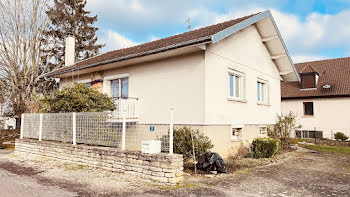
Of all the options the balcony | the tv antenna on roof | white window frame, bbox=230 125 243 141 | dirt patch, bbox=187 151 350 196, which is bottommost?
dirt patch, bbox=187 151 350 196

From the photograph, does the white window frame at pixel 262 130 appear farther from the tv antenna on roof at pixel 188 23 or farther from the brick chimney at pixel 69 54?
the brick chimney at pixel 69 54

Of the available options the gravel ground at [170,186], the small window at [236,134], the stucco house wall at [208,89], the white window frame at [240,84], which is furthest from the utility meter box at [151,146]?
the white window frame at [240,84]

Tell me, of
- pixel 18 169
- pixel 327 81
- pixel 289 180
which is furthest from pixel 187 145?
pixel 327 81

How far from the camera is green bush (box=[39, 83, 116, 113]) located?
9968 millimetres

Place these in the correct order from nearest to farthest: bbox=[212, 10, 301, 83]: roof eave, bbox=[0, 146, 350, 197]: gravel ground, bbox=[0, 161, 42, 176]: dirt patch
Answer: bbox=[0, 146, 350, 197]: gravel ground < bbox=[0, 161, 42, 176]: dirt patch < bbox=[212, 10, 301, 83]: roof eave

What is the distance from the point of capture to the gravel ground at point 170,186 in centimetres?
539

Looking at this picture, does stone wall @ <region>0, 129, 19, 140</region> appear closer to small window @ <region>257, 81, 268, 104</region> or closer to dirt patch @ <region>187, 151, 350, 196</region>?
dirt patch @ <region>187, 151, 350, 196</region>

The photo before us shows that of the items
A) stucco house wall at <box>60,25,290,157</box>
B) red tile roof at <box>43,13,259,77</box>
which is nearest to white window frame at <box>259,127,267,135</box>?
stucco house wall at <box>60,25,290,157</box>

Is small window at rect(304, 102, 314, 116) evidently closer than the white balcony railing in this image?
No

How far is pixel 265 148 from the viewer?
10.1 meters

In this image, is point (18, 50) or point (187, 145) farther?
point (18, 50)

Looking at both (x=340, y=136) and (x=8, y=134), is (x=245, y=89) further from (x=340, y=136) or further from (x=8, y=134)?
(x=8, y=134)

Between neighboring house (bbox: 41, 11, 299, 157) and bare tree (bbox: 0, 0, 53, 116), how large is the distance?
7086 mm

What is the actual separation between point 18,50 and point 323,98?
22949 mm
